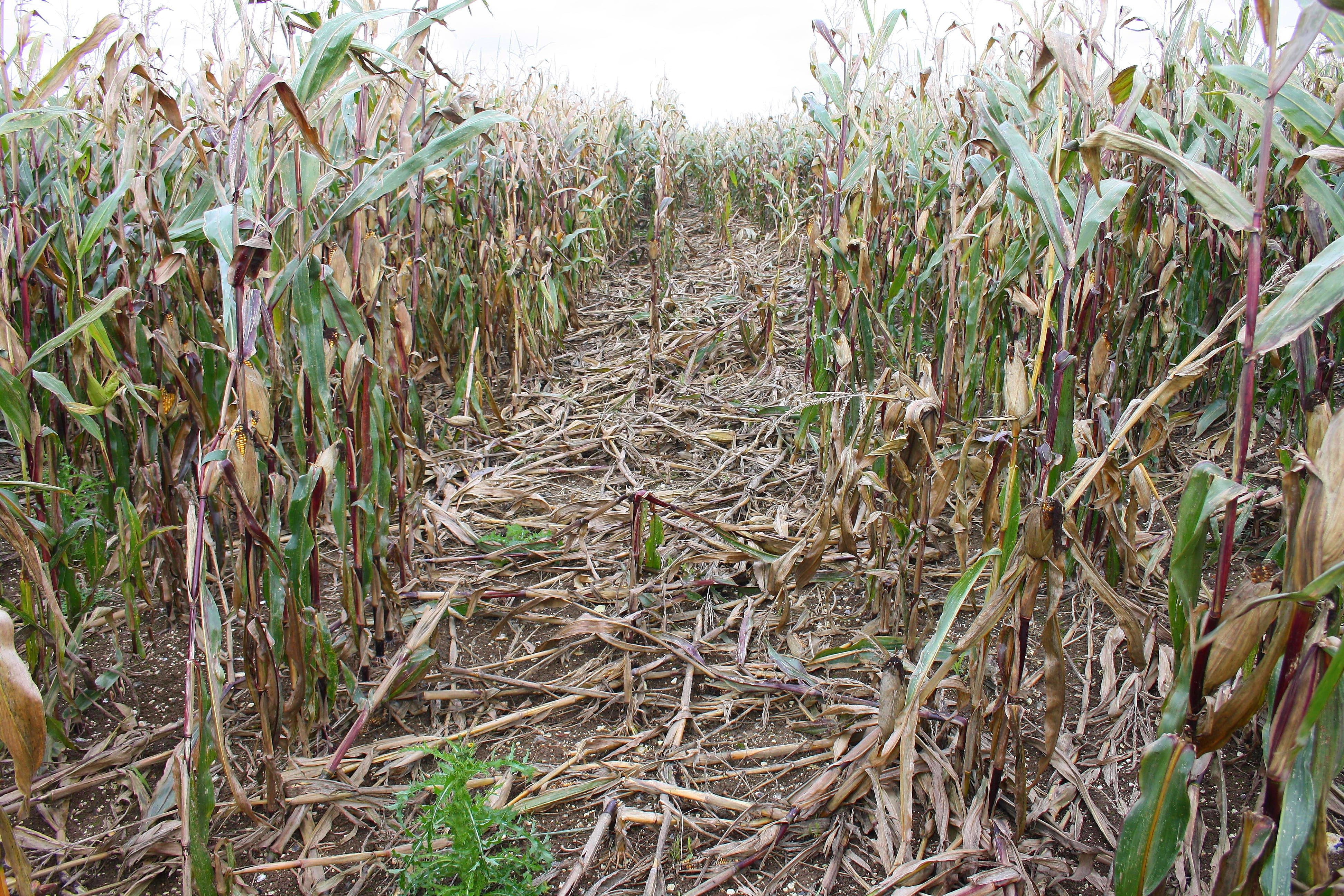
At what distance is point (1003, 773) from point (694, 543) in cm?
118

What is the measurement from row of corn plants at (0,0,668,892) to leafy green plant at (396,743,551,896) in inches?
12.4

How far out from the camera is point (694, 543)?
2549 millimetres

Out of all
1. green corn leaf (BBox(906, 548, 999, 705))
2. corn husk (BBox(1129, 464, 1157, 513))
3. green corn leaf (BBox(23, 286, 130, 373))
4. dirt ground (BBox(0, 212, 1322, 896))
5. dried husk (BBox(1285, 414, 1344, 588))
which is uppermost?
green corn leaf (BBox(23, 286, 130, 373))

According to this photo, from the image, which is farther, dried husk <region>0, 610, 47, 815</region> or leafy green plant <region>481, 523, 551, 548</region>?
leafy green plant <region>481, 523, 551, 548</region>

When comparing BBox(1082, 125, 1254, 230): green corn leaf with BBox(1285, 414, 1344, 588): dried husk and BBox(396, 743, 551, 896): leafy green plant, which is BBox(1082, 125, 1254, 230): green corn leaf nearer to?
BBox(1285, 414, 1344, 588): dried husk

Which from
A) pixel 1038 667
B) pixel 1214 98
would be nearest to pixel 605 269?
pixel 1214 98

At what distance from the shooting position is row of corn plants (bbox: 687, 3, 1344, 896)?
3.00 ft

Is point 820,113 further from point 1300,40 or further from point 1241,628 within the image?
point 1241,628

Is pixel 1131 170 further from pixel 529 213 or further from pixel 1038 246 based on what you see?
pixel 529 213

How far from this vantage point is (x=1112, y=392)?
248 cm

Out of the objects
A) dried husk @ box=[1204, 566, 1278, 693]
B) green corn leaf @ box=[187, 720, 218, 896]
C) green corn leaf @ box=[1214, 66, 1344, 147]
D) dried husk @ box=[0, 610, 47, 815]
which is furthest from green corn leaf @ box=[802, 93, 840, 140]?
dried husk @ box=[0, 610, 47, 815]

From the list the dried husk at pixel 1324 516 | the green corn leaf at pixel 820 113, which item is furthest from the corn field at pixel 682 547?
the green corn leaf at pixel 820 113

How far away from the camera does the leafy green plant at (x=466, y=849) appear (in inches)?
53.0

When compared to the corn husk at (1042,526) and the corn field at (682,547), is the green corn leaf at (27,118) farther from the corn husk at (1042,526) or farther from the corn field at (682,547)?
the corn husk at (1042,526)
